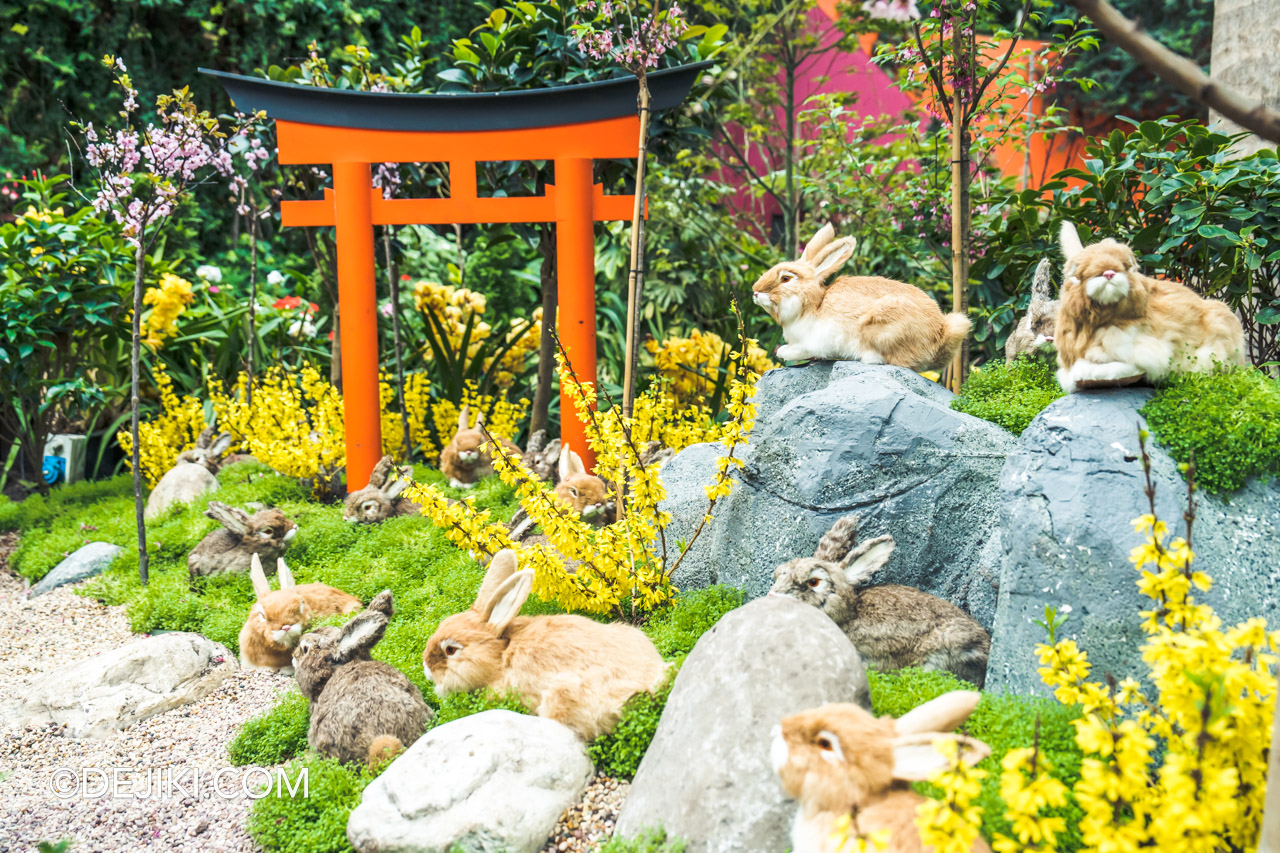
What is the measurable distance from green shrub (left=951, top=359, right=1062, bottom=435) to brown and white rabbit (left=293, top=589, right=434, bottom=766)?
106 inches

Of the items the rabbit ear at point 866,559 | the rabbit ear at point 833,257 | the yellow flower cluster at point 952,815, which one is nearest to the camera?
the yellow flower cluster at point 952,815

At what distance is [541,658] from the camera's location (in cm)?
316

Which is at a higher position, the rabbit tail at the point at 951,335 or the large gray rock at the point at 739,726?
the rabbit tail at the point at 951,335

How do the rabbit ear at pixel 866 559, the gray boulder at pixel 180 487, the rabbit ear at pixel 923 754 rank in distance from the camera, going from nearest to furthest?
the rabbit ear at pixel 923 754, the rabbit ear at pixel 866 559, the gray boulder at pixel 180 487

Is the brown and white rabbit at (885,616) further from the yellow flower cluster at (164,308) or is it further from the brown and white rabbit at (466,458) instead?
the yellow flower cluster at (164,308)

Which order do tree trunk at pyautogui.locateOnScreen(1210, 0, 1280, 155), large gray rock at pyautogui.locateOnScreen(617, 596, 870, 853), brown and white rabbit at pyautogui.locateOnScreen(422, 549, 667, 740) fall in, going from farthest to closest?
tree trunk at pyautogui.locateOnScreen(1210, 0, 1280, 155)
brown and white rabbit at pyautogui.locateOnScreen(422, 549, 667, 740)
large gray rock at pyautogui.locateOnScreen(617, 596, 870, 853)

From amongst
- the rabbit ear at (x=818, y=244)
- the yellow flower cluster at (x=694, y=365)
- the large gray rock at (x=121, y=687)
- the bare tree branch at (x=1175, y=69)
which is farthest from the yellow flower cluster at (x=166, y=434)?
the bare tree branch at (x=1175, y=69)

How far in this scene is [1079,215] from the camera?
4570mm

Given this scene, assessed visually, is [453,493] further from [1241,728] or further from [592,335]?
[1241,728]

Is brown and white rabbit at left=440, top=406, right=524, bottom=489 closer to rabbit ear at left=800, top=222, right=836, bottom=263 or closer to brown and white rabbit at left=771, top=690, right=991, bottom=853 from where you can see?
rabbit ear at left=800, top=222, right=836, bottom=263

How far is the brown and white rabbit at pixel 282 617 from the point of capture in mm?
3846

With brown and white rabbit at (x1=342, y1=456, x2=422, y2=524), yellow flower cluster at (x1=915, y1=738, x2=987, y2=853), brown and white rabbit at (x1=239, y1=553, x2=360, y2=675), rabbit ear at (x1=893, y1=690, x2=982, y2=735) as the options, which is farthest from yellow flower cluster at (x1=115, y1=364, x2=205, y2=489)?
yellow flower cluster at (x1=915, y1=738, x2=987, y2=853)

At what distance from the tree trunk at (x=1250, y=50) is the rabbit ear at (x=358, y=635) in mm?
5518

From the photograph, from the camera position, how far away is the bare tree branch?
1234 mm
